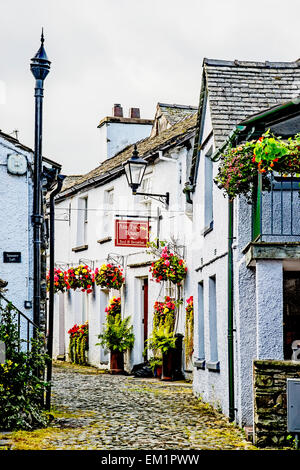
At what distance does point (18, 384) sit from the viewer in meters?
10.2

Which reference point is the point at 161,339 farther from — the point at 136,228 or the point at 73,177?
the point at 73,177

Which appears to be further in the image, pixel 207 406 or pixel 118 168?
pixel 118 168

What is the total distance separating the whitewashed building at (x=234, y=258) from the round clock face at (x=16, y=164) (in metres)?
3.23

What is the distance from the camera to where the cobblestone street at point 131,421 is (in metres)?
9.45

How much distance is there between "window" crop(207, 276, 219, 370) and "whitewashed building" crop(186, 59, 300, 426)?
17mm

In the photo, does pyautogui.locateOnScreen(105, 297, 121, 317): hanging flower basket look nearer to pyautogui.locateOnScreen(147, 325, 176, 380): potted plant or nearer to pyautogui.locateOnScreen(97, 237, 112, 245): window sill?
pyautogui.locateOnScreen(97, 237, 112, 245): window sill

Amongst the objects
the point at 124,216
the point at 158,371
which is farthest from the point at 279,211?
the point at 158,371

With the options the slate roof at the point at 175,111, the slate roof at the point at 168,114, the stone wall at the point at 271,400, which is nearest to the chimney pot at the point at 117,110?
the slate roof at the point at 168,114

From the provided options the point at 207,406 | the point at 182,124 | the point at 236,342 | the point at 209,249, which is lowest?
the point at 207,406

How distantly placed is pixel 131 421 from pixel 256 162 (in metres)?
4.01

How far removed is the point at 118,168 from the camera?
22.6m

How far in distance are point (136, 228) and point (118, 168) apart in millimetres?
4495

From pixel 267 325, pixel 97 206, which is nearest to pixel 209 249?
pixel 267 325

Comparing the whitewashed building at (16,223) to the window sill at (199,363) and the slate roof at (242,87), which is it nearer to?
the window sill at (199,363)
